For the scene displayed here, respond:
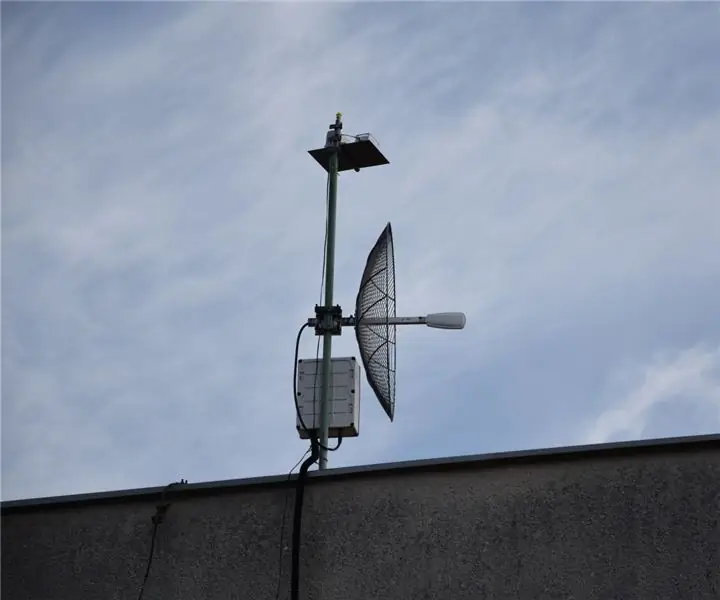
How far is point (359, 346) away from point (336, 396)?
441mm

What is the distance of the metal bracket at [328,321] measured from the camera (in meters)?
9.55

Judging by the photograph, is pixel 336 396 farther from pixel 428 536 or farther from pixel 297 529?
pixel 428 536

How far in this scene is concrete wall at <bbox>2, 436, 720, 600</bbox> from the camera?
7.16m

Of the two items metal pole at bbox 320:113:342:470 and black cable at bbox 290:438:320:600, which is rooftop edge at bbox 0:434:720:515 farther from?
metal pole at bbox 320:113:342:470

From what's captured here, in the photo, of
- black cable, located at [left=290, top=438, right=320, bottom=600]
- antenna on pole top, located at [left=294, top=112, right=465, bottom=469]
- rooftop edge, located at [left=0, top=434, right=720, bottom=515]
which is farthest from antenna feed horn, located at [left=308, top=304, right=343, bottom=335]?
rooftop edge, located at [left=0, top=434, right=720, bottom=515]

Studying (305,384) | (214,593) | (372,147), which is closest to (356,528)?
(214,593)

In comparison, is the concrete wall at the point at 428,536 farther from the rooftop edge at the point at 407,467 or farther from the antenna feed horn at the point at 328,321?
the antenna feed horn at the point at 328,321

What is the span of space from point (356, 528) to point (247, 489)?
3.02 feet

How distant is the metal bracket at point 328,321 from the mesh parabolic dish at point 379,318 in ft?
0.55

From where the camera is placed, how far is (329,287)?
32.3ft

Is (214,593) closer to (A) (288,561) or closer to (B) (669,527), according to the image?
(A) (288,561)

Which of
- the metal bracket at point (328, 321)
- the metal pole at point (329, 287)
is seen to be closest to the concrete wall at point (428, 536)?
the metal pole at point (329, 287)

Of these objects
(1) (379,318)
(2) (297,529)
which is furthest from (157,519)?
(1) (379,318)

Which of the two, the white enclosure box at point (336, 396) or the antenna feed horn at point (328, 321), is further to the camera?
the antenna feed horn at point (328, 321)
